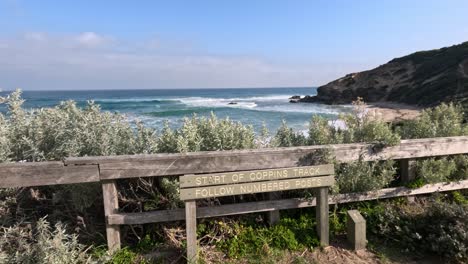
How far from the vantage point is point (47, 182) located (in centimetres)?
341

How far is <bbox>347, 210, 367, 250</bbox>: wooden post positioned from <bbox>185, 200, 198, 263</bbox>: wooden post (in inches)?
70.1

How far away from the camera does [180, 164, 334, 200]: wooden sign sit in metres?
3.45

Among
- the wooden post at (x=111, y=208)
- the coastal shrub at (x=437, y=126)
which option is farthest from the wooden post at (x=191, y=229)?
the coastal shrub at (x=437, y=126)

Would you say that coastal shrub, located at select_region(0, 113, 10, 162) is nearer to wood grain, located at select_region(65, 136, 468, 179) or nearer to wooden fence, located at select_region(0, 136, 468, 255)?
wooden fence, located at select_region(0, 136, 468, 255)

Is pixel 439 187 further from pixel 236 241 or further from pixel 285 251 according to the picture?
pixel 236 241

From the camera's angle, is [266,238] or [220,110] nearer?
[266,238]

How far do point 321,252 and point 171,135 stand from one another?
229cm

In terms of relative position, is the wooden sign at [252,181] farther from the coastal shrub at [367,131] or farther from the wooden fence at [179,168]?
the coastal shrub at [367,131]

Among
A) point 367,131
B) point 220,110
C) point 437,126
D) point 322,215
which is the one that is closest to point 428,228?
point 322,215

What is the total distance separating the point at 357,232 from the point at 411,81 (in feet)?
178

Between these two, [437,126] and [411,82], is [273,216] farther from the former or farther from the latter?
[411,82]

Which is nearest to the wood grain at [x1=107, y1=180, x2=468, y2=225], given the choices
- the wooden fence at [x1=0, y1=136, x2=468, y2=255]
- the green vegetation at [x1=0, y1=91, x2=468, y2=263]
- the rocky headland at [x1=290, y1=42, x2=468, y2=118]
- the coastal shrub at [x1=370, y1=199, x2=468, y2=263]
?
the wooden fence at [x1=0, y1=136, x2=468, y2=255]

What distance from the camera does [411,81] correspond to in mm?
51344

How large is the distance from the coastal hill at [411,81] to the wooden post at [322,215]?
37.4m
